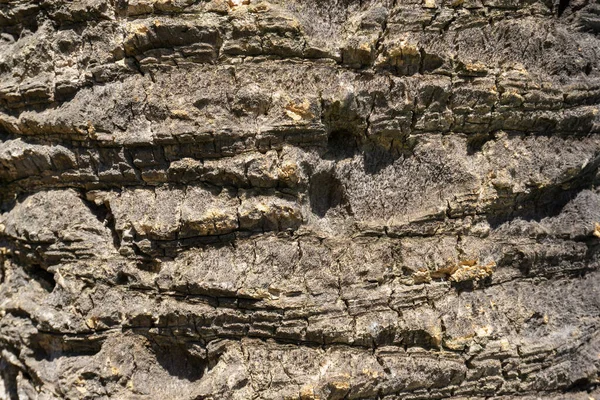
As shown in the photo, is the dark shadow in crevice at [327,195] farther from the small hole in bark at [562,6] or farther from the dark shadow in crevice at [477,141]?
the small hole in bark at [562,6]

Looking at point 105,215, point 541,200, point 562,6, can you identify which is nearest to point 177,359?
point 105,215

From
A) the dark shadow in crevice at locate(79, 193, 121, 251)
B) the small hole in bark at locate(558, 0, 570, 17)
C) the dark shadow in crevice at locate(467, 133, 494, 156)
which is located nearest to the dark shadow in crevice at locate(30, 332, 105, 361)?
the dark shadow in crevice at locate(79, 193, 121, 251)

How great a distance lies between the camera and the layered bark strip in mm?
2361

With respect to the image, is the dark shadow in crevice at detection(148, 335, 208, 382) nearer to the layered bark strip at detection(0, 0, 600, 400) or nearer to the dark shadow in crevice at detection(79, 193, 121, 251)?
the layered bark strip at detection(0, 0, 600, 400)

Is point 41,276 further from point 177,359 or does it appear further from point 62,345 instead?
point 177,359

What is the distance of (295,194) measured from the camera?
7.91ft

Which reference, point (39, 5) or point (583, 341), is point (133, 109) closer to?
point (39, 5)

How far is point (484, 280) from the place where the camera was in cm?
260

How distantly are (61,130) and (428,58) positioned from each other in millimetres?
1978

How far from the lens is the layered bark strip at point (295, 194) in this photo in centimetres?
236

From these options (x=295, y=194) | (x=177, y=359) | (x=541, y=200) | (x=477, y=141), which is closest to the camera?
(x=295, y=194)

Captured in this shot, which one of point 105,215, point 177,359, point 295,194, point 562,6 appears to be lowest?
point 177,359

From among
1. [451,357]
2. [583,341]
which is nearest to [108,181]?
[451,357]

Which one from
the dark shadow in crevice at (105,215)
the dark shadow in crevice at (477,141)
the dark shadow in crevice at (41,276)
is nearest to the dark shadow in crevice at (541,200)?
the dark shadow in crevice at (477,141)
